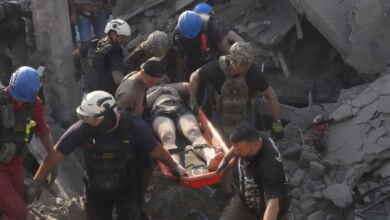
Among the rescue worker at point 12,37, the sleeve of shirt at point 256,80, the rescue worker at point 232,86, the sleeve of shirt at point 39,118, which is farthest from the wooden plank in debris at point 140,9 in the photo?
the sleeve of shirt at point 39,118

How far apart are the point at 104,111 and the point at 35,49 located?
3326 millimetres

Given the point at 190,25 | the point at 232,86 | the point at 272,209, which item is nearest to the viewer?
the point at 272,209

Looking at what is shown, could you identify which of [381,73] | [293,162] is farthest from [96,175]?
[381,73]

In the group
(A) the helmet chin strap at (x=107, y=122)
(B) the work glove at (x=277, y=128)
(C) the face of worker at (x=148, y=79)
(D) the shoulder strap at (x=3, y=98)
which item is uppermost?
(D) the shoulder strap at (x=3, y=98)

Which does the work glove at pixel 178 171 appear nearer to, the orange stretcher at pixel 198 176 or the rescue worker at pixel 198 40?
the orange stretcher at pixel 198 176

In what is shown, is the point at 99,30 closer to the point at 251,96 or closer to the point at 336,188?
the point at 251,96

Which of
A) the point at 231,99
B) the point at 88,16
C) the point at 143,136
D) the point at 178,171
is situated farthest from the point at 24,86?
the point at 88,16

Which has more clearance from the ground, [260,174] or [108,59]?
[108,59]

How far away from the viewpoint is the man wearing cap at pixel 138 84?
5.71 meters

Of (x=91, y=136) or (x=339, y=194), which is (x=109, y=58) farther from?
(x=339, y=194)

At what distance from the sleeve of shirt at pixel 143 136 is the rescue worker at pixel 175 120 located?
2.00 ft

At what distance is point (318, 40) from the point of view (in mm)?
9312

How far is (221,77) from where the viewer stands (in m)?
6.46

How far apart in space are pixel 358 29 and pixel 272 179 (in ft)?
13.2
